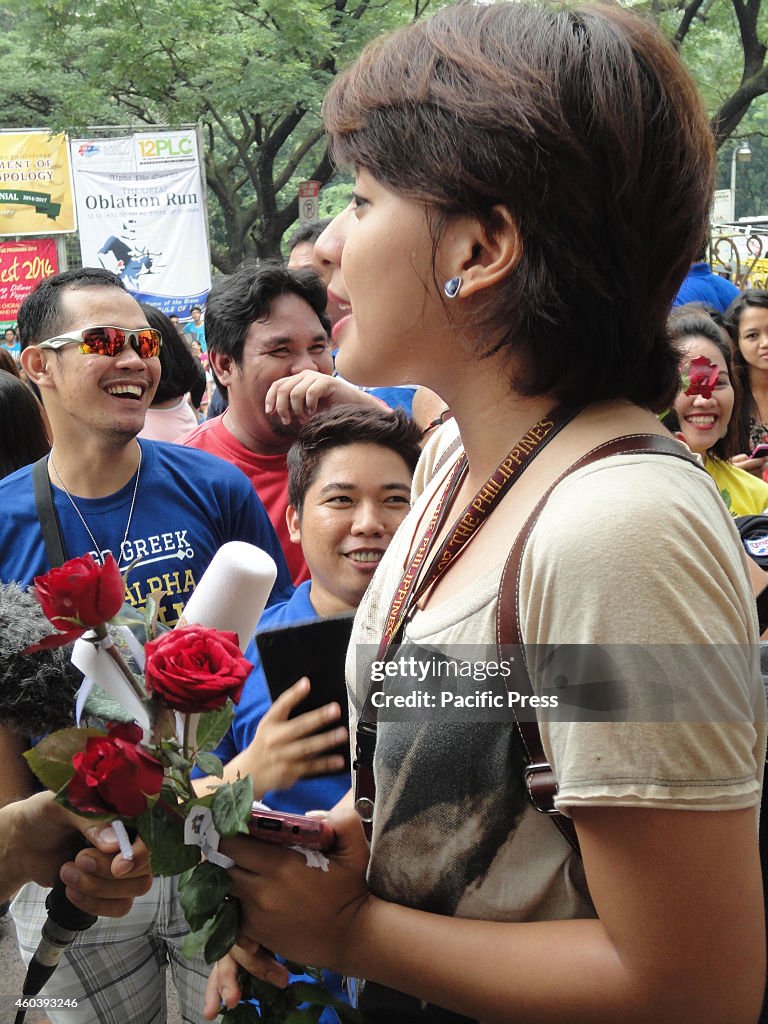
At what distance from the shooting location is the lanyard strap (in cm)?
125

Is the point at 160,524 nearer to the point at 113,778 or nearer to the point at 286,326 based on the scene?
the point at 286,326

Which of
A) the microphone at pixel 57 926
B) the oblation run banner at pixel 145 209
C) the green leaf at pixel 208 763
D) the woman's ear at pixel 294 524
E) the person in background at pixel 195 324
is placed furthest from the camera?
the person in background at pixel 195 324

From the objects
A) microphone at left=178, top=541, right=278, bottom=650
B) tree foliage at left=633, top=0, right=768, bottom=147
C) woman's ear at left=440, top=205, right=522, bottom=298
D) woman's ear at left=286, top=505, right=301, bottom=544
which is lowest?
woman's ear at left=286, top=505, right=301, bottom=544

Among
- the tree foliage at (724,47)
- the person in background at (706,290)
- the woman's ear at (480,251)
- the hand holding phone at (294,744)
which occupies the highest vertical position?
the tree foliage at (724,47)

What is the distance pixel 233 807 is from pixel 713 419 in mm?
3511

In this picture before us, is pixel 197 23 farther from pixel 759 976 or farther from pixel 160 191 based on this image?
pixel 759 976

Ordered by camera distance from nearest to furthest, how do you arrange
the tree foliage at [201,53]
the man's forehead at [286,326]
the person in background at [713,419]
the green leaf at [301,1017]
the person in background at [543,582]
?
1. the person in background at [543,582]
2. the green leaf at [301,1017]
3. the man's forehead at [286,326]
4. the person in background at [713,419]
5. the tree foliage at [201,53]

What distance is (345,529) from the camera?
260 centimetres

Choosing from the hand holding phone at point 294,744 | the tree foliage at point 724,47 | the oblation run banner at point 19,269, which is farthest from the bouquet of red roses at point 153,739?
the oblation run banner at point 19,269

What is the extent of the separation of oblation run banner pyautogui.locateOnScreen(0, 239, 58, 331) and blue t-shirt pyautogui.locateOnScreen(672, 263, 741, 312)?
46.6 feet

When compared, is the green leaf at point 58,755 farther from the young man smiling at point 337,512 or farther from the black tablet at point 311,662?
the young man smiling at point 337,512

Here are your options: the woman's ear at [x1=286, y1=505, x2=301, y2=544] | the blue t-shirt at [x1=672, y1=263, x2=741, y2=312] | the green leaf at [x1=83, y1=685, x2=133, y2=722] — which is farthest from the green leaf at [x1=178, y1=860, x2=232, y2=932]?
the blue t-shirt at [x1=672, y1=263, x2=741, y2=312]

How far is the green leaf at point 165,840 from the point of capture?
1.23 meters

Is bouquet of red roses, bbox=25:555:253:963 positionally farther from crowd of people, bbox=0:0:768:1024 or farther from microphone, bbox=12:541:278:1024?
microphone, bbox=12:541:278:1024
